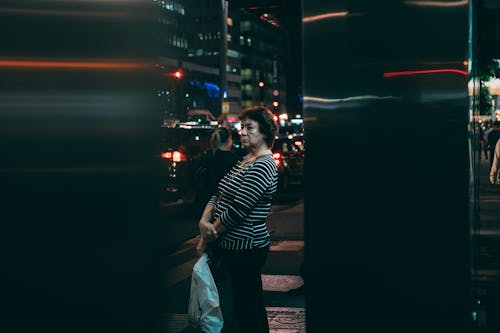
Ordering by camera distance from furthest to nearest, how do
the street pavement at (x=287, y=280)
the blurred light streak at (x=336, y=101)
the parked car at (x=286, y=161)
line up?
the parked car at (x=286, y=161)
the street pavement at (x=287, y=280)
the blurred light streak at (x=336, y=101)

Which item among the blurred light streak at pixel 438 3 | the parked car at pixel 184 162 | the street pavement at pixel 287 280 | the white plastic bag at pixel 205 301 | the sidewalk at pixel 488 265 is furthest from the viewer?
the parked car at pixel 184 162

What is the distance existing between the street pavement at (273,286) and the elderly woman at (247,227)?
46 cm

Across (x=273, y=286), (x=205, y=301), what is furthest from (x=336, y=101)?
(x=273, y=286)

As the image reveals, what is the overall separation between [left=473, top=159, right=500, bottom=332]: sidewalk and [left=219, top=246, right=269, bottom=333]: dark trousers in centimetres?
156

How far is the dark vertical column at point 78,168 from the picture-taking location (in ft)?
4.74

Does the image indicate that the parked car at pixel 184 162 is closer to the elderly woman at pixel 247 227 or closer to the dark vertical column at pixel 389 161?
the elderly woman at pixel 247 227

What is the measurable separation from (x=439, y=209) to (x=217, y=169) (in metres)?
4.28

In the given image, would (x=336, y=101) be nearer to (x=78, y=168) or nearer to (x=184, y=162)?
(x=78, y=168)

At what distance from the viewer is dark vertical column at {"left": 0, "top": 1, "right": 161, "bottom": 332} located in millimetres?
1445

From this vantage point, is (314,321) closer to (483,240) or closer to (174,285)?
(174,285)

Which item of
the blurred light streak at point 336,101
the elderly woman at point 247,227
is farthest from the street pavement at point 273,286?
the blurred light streak at point 336,101

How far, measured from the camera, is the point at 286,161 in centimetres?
2223

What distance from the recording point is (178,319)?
6559 mm

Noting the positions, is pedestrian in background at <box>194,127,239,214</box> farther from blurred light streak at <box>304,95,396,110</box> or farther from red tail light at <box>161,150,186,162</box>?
red tail light at <box>161,150,186,162</box>
